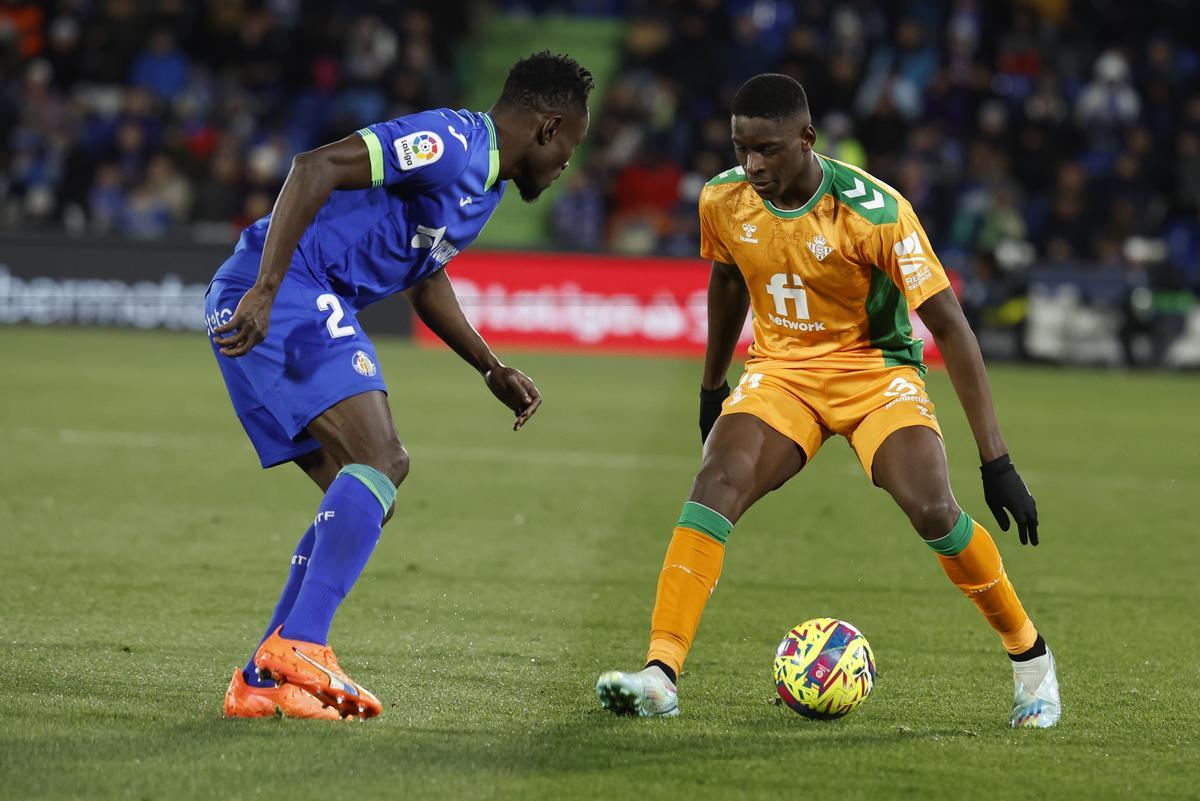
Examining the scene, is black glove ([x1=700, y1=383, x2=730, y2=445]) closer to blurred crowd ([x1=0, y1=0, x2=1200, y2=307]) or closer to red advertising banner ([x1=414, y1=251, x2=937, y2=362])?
red advertising banner ([x1=414, y1=251, x2=937, y2=362])

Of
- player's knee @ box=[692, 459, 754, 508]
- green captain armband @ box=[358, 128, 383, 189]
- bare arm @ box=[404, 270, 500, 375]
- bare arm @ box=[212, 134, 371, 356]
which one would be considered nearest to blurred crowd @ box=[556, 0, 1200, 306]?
bare arm @ box=[404, 270, 500, 375]

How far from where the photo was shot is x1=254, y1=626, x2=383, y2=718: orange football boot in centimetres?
454

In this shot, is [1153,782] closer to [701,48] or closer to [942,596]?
[942,596]

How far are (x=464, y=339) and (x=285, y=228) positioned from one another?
1.03m

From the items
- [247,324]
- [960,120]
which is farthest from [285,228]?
[960,120]

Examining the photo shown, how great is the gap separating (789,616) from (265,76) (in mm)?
17796

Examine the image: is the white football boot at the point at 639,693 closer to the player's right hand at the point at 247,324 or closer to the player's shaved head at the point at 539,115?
the player's right hand at the point at 247,324

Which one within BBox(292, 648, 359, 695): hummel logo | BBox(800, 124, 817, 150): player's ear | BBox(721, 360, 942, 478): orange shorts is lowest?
BBox(292, 648, 359, 695): hummel logo

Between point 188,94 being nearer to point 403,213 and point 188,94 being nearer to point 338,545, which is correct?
point 403,213

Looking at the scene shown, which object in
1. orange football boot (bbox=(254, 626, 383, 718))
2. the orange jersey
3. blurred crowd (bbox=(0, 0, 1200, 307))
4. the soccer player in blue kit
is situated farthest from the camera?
blurred crowd (bbox=(0, 0, 1200, 307))

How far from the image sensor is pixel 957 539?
198 inches

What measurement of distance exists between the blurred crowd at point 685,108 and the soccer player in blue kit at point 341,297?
13.0 metres

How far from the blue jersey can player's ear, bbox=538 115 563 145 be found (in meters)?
0.15

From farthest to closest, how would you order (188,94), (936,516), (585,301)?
(188,94)
(585,301)
(936,516)
